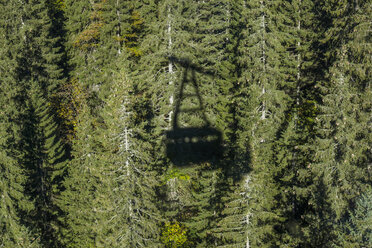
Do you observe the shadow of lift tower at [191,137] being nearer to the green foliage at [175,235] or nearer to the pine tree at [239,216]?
the green foliage at [175,235]

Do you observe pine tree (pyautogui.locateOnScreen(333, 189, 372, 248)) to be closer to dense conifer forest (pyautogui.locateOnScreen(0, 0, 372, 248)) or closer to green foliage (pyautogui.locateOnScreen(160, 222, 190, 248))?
dense conifer forest (pyautogui.locateOnScreen(0, 0, 372, 248))

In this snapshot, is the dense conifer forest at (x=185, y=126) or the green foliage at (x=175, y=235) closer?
the dense conifer forest at (x=185, y=126)

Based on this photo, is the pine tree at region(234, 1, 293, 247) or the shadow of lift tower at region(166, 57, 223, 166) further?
the shadow of lift tower at region(166, 57, 223, 166)

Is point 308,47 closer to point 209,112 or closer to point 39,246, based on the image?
point 209,112

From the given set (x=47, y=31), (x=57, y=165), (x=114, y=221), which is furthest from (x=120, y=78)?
(x=47, y=31)

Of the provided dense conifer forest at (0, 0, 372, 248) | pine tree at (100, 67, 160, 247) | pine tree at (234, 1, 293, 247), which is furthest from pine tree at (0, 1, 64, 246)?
pine tree at (234, 1, 293, 247)

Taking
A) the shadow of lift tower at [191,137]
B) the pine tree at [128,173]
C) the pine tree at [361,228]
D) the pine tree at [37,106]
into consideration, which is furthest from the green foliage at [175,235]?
the pine tree at [361,228]

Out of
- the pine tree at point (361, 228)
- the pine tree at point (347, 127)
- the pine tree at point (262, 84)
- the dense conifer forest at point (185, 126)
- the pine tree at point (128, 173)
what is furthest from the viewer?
→ the pine tree at point (262, 84)
